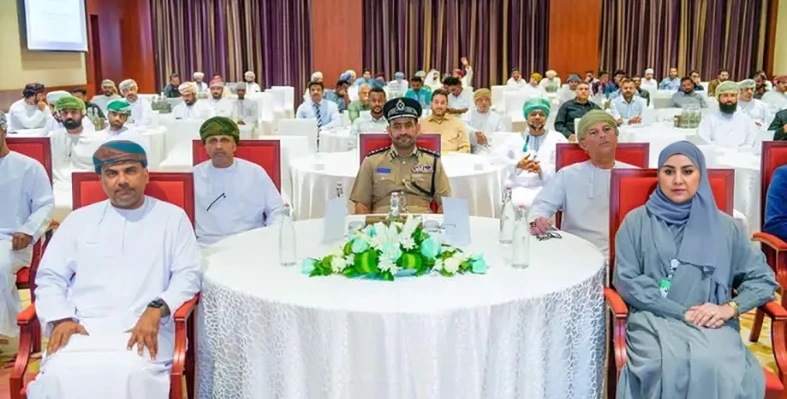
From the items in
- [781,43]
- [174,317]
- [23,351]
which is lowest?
[23,351]

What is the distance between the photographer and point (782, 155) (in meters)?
3.82

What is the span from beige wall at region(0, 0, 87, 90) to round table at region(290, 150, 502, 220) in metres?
7.12

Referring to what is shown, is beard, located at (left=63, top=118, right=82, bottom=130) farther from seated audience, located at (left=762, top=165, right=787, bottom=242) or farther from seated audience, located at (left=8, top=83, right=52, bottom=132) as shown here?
seated audience, located at (left=762, top=165, right=787, bottom=242)

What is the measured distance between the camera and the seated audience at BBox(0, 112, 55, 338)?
366 centimetres

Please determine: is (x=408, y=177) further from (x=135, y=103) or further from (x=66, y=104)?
(x=135, y=103)

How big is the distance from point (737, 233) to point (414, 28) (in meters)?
14.6

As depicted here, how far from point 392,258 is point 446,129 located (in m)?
3.77

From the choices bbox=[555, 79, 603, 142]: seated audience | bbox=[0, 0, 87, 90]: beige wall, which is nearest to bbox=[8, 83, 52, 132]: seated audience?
bbox=[0, 0, 87, 90]: beige wall

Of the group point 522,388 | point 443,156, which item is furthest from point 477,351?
point 443,156

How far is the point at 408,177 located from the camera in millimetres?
4008

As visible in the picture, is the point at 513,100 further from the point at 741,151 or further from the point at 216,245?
the point at 216,245

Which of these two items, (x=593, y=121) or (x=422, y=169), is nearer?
(x=593, y=121)

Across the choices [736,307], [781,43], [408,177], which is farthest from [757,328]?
[781,43]

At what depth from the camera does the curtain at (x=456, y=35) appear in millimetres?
16703
